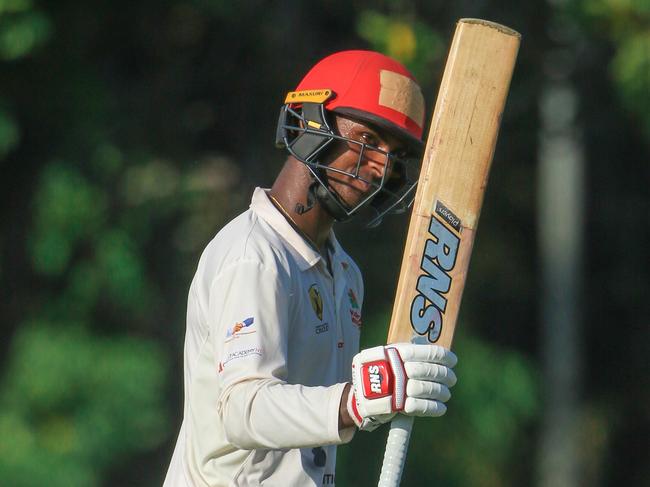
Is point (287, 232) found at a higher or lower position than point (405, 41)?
lower

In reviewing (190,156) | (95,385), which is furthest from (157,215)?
(95,385)

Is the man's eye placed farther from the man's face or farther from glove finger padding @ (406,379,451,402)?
glove finger padding @ (406,379,451,402)

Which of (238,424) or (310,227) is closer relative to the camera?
(238,424)

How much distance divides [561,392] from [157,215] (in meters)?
3.58

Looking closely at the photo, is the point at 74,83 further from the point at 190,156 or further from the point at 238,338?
the point at 238,338

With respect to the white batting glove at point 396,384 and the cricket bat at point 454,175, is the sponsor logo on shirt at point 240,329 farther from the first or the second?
the cricket bat at point 454,175

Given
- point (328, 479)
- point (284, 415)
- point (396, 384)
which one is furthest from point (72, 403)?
point (396, 384)

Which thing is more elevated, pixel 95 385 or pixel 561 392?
pixel 561 392

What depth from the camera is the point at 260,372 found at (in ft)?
9.09

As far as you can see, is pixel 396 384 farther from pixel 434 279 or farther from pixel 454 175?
pixel 454 175

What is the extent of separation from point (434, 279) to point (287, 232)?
34 cm

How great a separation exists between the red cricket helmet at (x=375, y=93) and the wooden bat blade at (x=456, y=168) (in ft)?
0.29

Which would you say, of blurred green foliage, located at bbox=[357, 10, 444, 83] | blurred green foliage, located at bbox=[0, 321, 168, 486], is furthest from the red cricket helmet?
blurred green foliage, located at bbox=[0, 321, 168, 486]

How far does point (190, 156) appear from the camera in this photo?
7.78 meters
